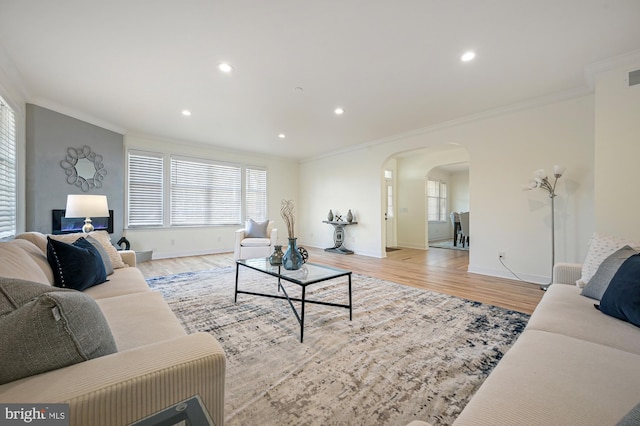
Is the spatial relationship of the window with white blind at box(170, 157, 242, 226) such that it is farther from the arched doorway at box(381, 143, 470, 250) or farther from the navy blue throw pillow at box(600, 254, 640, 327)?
the navy blue throw pillow at box(600, 254, 640, 327)

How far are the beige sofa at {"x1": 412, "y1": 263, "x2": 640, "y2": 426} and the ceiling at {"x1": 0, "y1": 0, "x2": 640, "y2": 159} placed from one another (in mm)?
2281

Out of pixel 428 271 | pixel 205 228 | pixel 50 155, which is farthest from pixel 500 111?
pixel 50 155

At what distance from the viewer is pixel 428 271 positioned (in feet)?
14.7

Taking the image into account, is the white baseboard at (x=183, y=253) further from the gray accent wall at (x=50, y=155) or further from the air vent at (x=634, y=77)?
the air vent at (x=634, y=77)

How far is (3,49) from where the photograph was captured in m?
2.54

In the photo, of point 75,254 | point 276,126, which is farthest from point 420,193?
point 75,254

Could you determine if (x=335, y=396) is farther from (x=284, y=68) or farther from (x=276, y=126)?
(x=276, y=126)

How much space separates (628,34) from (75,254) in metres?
5.03

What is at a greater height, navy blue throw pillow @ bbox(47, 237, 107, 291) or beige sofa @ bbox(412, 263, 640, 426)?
navy blue throw pillow @ bbox(47, 237, 107, 291)

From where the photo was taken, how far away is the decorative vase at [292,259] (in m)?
2.67

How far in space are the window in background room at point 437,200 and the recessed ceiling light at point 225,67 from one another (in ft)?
24.5

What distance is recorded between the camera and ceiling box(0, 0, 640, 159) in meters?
2.06

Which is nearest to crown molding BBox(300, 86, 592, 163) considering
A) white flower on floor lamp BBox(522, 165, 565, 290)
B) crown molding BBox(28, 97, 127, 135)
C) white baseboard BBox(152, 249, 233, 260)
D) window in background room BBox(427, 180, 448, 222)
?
white flower on floor lamp BBox(522, 165, 565, 290)

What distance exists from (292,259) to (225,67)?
86.3 inches
